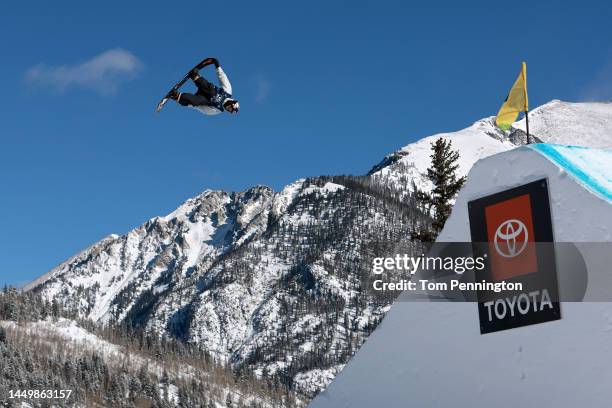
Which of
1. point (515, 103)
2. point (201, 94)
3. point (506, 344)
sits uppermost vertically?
point (201, 94)

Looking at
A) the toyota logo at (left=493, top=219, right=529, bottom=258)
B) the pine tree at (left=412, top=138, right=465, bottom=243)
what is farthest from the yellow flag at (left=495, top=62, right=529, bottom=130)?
the pine tree at (left=412, top=138, right=465, bottom=243)

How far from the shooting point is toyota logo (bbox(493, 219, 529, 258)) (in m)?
14.4

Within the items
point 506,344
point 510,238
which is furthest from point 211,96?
point 506,344

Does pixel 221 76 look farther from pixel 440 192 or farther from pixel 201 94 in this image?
pixel 440 192

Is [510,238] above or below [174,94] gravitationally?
below

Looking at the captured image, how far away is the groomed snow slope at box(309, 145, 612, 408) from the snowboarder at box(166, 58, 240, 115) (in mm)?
5757

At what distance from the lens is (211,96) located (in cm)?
1762

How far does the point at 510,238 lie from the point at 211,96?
7.50 metres

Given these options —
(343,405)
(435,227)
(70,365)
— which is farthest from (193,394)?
(343,405)

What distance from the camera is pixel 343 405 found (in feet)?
56.4

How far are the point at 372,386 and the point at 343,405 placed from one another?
97cm

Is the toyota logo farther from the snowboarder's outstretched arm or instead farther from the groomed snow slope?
the snowboarder's outstretched arm

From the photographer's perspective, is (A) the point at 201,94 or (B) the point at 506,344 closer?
(B) the point at 506,344

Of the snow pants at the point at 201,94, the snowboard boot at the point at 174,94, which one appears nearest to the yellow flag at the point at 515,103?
the snow pants at the point at 201,94
